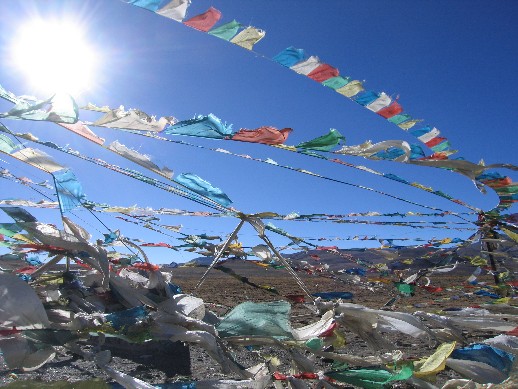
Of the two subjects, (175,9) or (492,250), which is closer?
(175,9)

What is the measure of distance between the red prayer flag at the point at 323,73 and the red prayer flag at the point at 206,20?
0.80m

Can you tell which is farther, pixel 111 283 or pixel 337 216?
pixel 337 216

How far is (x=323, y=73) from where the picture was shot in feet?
8.80

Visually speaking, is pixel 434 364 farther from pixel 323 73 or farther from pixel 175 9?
pixel 323 73

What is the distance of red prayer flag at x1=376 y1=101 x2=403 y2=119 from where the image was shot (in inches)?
122

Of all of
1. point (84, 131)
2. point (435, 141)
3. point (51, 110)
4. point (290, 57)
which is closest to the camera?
point (51, 110)

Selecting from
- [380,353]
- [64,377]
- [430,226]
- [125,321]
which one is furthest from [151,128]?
[430,226]

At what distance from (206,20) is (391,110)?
1.68m

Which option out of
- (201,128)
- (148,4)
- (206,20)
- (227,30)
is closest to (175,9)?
(148,4)

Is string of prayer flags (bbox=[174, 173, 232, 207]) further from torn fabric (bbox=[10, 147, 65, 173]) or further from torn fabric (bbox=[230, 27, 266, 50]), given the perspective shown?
torn fabric (bbox=[230, 27, 266, 50])

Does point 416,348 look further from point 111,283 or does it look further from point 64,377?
point 111,283

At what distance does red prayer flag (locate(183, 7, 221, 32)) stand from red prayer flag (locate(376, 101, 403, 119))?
1515 millimetres

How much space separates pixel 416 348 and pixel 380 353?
10.1 ft

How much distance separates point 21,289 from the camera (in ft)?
3.64
